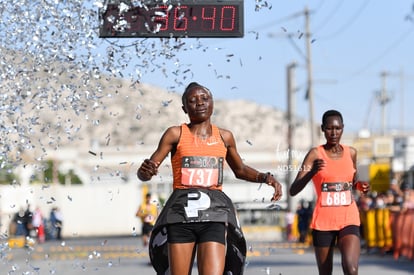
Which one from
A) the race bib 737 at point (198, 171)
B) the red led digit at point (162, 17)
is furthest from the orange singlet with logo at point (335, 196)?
the race bib 737 at point (198, 171)

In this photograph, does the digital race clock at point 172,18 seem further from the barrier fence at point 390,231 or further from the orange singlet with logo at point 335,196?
the barrier fence at point 390,231

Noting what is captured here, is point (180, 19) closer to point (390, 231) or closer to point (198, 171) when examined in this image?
point (198, 171)

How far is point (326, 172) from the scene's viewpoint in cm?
1038

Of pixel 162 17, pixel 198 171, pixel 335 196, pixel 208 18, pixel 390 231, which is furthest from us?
pixel 390 231

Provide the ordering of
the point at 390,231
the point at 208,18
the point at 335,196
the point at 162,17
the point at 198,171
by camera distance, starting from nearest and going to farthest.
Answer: the point at 198,171
the point at 335,196
the point at 162,17
the point at 208,18
the point at 390,231

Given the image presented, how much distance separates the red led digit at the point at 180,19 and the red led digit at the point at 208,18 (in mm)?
159

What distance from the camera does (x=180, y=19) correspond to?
10477 millimetres

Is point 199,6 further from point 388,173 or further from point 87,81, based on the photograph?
point 388,173

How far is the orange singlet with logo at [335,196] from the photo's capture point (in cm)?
1025

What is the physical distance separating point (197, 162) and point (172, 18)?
7.31ft

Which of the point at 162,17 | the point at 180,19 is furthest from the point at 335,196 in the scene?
the point at 162,17

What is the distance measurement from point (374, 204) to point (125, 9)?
17.2 m

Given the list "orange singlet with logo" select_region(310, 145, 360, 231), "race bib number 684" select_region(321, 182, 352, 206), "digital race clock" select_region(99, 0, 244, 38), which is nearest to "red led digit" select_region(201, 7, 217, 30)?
"digital race clock" select_region(99, 0, 244, 38)

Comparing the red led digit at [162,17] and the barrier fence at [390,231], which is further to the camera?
the barrier fence at [390,231]
